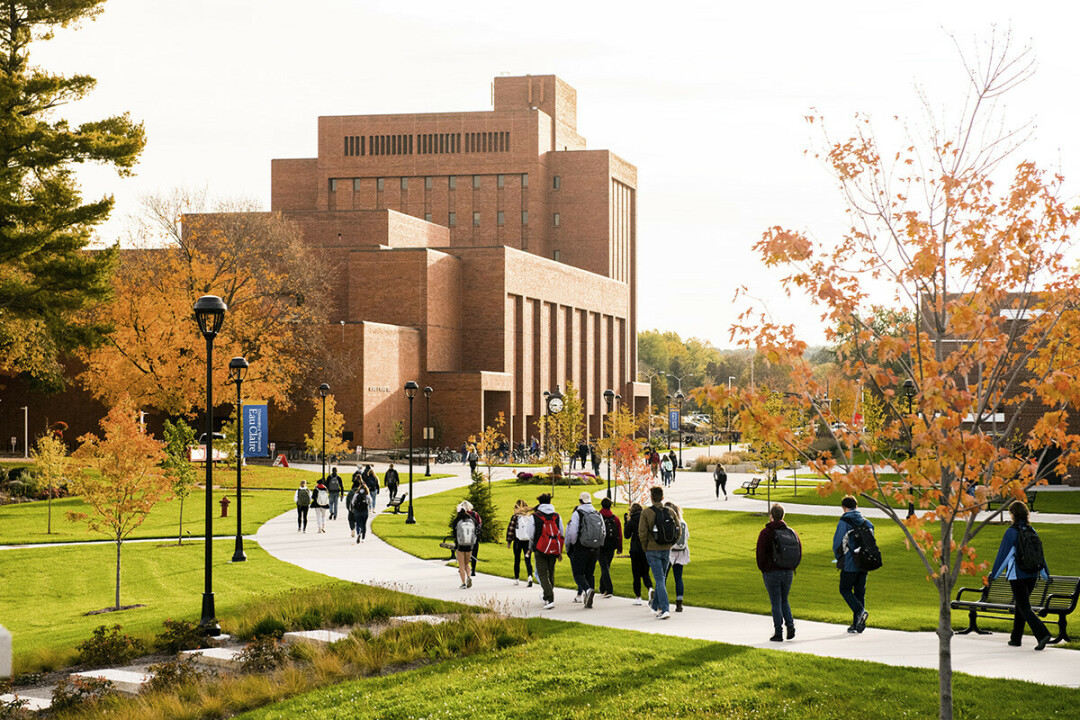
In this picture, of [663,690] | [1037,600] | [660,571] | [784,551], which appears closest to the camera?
[663,690]

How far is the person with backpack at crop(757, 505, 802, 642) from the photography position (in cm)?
1276

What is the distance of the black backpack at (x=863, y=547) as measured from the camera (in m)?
13.5

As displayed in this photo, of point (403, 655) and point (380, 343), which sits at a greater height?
point (380, 343)

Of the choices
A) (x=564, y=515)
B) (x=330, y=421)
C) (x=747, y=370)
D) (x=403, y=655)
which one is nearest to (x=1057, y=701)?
(x=403, y=655)

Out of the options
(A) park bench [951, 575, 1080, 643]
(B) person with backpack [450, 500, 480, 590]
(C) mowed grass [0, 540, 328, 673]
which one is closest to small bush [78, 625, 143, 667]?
(C) mowed grass [0, 540, 328, 673]

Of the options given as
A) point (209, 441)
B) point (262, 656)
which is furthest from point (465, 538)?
point (262, 656)

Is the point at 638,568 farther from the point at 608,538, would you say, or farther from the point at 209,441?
the point at 209,441

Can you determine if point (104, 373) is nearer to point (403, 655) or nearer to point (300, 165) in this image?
point (403, 655)

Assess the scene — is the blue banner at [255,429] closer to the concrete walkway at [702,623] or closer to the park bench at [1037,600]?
the concrete walkway at [702,623]

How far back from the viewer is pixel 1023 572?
1259 centimetres

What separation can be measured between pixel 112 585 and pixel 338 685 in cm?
1264

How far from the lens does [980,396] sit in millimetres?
8281

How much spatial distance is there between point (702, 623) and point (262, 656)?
6025mm

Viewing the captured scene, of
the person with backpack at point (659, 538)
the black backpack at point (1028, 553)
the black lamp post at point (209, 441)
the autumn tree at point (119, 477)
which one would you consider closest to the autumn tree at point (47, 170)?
the autumn tree at point (119, 477)
